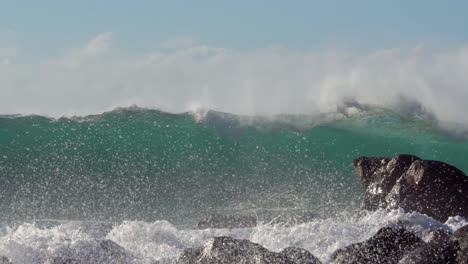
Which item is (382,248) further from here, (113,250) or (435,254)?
(113,250)

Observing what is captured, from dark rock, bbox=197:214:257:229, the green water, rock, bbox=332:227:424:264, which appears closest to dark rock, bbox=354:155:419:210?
dark rock, bbox=197:214:257:229

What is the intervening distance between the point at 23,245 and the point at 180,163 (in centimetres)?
1443

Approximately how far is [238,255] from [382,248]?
1.43m

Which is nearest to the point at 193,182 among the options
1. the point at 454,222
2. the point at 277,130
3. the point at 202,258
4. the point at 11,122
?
the point at 277,130

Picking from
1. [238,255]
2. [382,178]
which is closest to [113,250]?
[238,255]

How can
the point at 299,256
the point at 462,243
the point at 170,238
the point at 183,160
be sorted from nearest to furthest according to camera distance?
the point at 462,243
the point at 299,256
the point at 170,238
the point at 183,160

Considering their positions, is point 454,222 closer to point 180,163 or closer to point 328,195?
point 328,195

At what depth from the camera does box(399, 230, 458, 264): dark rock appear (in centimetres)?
899

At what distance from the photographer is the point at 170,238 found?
12.3m

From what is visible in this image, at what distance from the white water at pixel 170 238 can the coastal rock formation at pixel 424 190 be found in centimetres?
90

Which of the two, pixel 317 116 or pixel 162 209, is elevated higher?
pixel 317 116

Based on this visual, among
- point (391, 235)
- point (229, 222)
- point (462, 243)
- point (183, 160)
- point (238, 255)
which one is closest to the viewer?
point (462, 243)

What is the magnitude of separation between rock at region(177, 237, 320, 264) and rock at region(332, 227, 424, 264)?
367 mm

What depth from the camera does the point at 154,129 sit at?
2648 cm
